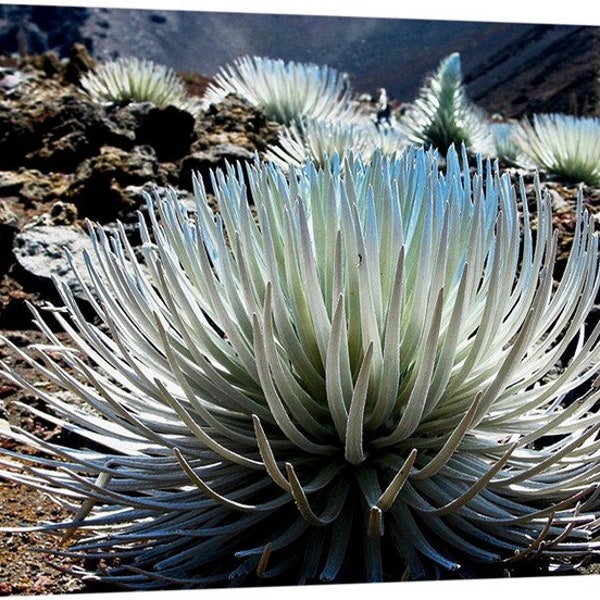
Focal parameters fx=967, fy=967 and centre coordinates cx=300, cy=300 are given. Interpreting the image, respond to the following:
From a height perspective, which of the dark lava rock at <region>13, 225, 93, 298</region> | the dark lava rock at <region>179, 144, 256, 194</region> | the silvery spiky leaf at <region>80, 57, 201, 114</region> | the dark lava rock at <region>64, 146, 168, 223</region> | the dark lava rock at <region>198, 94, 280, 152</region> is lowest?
the dark lava rock at <region>13, 225, 93, 298</region>

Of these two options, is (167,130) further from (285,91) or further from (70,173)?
(285,91)

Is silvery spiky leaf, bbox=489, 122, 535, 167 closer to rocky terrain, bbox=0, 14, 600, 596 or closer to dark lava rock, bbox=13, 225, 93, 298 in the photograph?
rocky terrain, bbox=0, 14, 600, 596

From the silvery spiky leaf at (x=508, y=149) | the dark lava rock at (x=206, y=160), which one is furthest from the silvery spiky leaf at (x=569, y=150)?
the dark lava rock at (x=206, y=160)

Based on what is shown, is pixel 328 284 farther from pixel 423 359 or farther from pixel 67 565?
pixel 67 565

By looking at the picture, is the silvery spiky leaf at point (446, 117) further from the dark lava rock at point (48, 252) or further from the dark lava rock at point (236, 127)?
→ the dark lava rock at point (48, 252)

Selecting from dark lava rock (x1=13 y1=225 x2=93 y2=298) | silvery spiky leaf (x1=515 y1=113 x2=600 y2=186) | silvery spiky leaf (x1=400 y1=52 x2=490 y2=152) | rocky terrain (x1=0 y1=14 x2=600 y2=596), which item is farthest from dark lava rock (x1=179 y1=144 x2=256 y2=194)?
silvery spiky leaf (x1=515 y1=113 x2=600 y2=186)

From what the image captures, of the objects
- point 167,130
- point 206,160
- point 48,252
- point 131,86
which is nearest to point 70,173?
point 167,130
